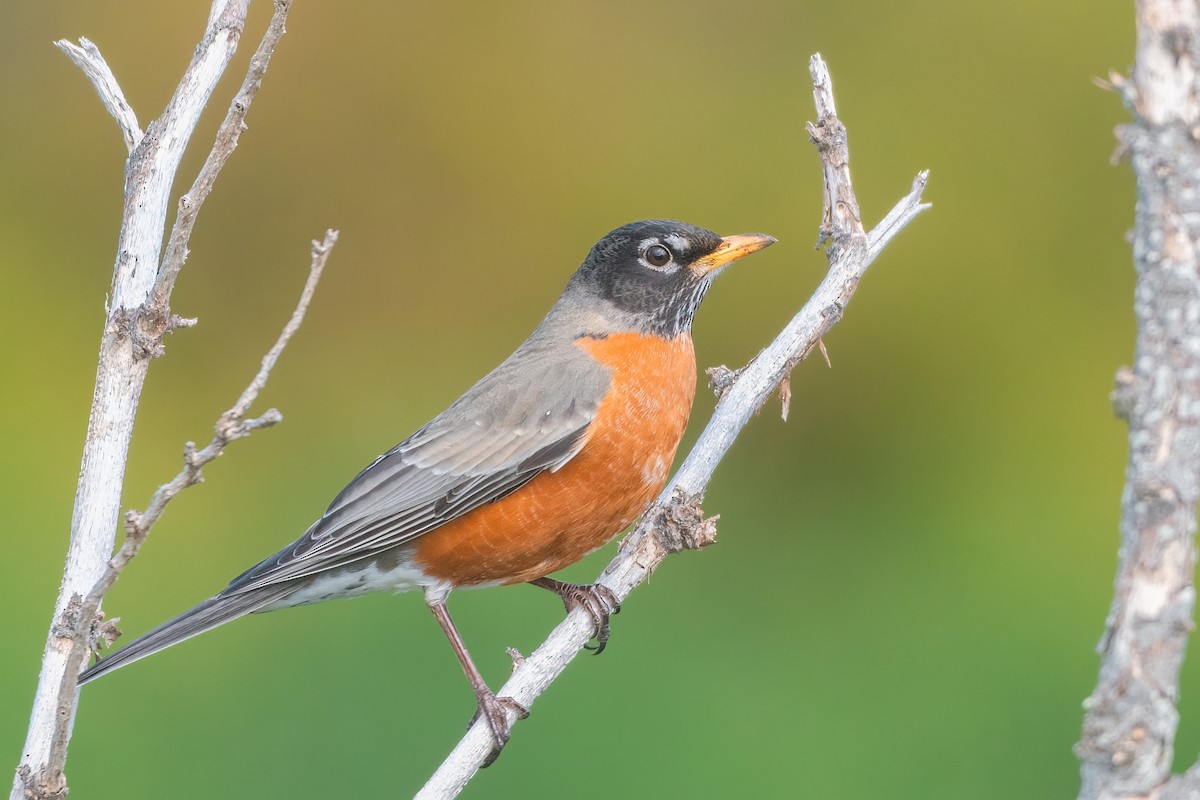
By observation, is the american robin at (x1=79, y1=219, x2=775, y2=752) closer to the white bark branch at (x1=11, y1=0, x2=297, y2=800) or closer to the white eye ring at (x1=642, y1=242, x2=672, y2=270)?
the white eye ring at (x1=642, y1=242, x2=672, y2=270)

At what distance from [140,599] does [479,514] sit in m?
2.03

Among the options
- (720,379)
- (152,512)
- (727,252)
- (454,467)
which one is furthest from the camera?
(727,252)

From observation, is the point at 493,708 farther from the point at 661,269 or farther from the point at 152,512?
the point at 661,269

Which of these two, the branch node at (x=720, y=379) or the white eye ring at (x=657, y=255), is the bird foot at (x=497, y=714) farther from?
the white eye ring at (x=657, y=255)

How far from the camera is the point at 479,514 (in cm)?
326

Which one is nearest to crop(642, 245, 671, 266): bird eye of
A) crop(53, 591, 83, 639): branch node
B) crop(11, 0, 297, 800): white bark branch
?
crop(11, 0, 297, 800): white bark branch

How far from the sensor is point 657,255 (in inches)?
146

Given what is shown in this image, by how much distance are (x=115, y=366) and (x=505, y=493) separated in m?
1.19

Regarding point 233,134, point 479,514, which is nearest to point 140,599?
point 479,514

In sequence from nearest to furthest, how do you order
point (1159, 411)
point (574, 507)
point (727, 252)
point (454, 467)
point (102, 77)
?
point (1159, 411), point (102, 77), point (574, 507), point (454, 467), point (727, 252)

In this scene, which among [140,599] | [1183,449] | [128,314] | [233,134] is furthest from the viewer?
[140,599]

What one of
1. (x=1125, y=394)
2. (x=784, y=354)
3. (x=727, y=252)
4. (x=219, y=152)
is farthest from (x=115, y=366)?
(x=727, y=252)

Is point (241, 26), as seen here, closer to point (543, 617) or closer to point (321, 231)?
point (543, 617)

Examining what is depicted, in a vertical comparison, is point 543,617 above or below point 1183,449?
below
